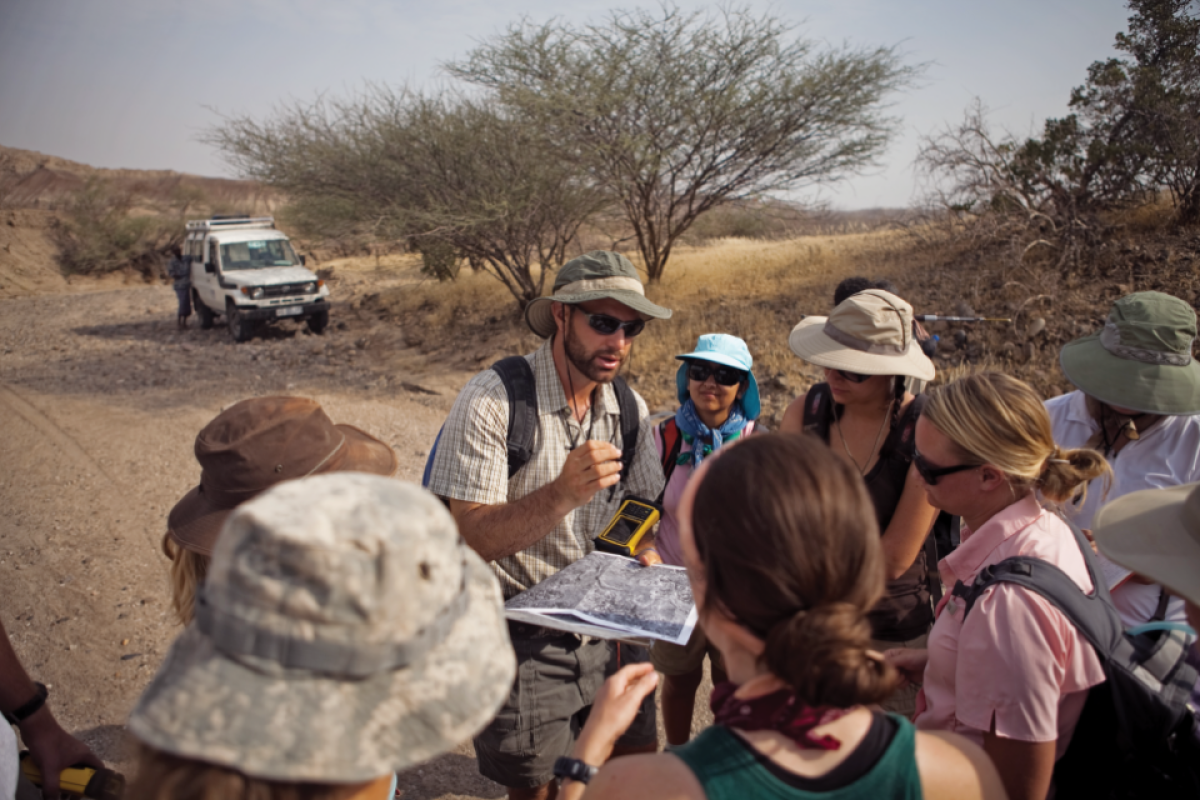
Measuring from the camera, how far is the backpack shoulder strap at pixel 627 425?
2637 millimetres

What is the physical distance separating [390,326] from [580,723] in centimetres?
1342

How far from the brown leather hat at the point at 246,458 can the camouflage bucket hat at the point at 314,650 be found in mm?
999

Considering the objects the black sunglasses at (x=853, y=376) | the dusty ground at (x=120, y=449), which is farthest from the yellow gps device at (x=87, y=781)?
the black sunglasses at (x=853, y=376)

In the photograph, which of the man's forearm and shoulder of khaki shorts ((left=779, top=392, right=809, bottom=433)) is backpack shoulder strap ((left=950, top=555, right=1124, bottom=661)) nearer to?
the man's forearm

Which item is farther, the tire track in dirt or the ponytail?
the tire track in dirt

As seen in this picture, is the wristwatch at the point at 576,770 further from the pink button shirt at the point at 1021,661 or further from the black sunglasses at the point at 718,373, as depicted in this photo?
the black sunglasses at the point at 718,373

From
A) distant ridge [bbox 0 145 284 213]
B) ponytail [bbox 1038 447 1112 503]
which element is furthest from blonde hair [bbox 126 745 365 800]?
distant ridge [bbox 0 145 284 213]

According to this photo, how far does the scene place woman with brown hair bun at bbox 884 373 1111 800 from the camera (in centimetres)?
154

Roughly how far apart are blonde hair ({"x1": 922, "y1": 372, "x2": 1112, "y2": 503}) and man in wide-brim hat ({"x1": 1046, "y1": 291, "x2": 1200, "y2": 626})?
3.29 feet

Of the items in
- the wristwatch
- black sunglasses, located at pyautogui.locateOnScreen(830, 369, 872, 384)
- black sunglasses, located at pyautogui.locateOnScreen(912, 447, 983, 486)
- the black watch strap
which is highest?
black sunglasses, located at pyautogui.locateOnScreen(830, 369, 872, 384)

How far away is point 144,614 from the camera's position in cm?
437

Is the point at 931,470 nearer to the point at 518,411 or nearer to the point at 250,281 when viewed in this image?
the point at 518,411

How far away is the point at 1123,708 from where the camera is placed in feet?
5.02

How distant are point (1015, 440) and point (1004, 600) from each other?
1.58ft
